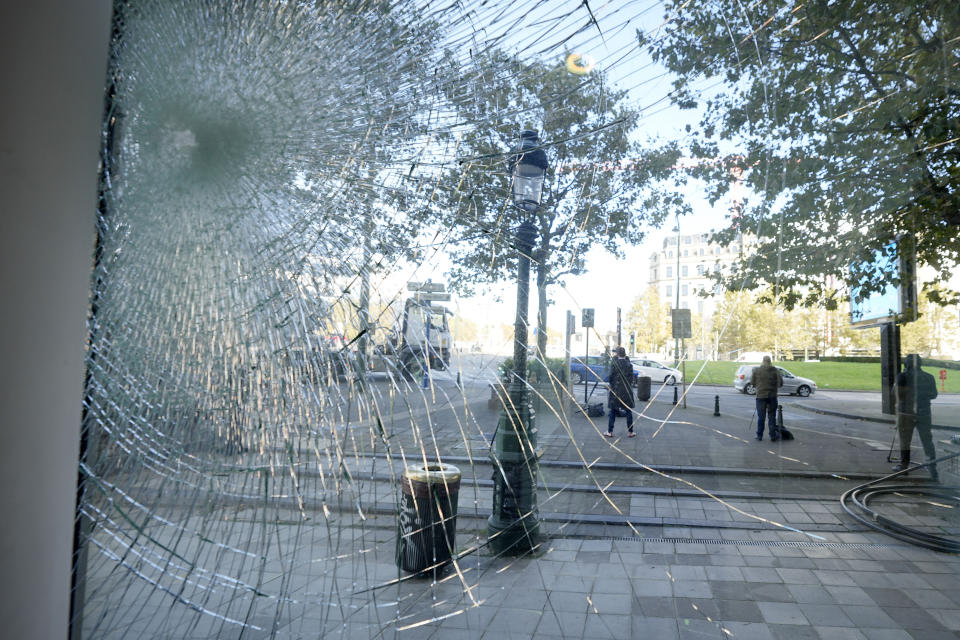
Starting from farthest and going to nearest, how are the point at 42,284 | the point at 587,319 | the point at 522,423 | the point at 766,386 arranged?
the point at 522,423
the point at 587,319
the point at 766,386
the point at 42,284

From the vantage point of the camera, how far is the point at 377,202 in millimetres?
1367

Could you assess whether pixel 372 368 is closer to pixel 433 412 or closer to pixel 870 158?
pixel 433 412

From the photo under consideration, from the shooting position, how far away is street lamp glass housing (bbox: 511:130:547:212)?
4.35 ft

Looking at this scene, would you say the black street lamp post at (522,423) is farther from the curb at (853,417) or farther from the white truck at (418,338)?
the curb at (853,417)

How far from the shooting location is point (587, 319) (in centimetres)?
127

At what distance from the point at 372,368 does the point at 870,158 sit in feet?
4.32

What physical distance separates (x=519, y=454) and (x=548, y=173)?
2.51ft

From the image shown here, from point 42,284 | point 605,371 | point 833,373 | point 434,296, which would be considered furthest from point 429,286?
point 833,373

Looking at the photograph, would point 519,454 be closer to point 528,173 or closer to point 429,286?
point 429,286

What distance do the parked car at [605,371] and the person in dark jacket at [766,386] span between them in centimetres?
17

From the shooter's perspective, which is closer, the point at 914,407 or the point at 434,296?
the point at 914,407

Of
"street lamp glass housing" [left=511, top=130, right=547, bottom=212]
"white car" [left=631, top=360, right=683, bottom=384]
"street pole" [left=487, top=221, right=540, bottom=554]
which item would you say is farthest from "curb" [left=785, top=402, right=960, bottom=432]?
"street lamp glass housing" [left=511, top=130, right=547, bottom=212]

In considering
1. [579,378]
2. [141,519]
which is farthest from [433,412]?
[141,519]

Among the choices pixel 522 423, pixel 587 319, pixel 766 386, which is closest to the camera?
pixel 766 386
